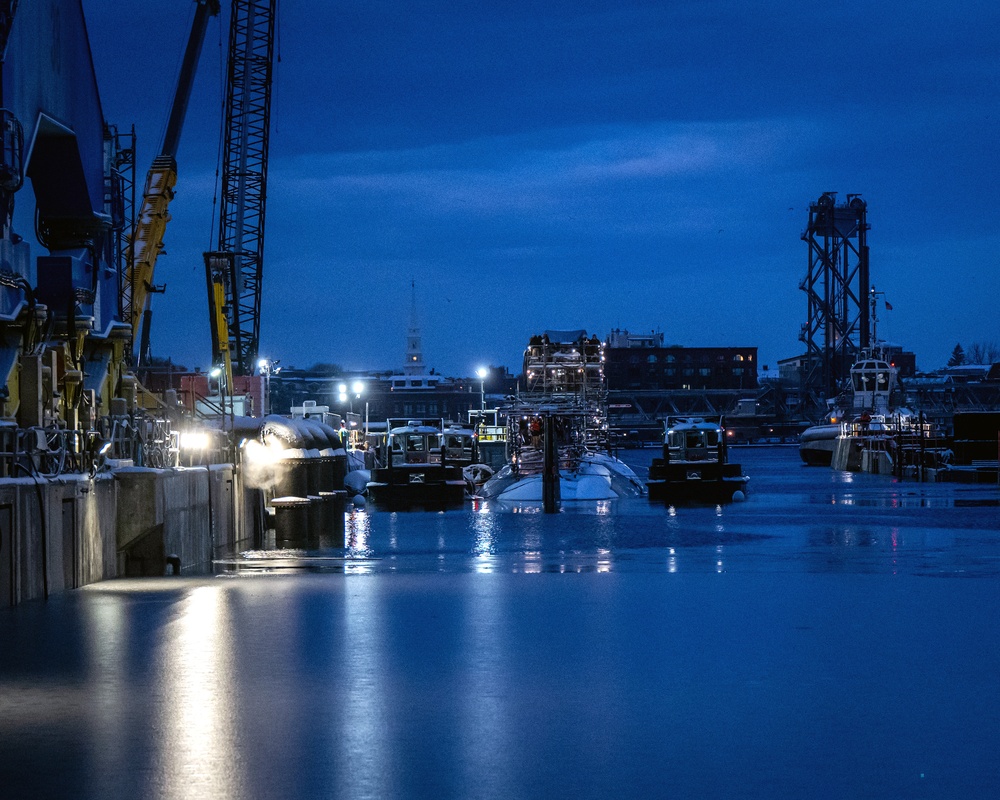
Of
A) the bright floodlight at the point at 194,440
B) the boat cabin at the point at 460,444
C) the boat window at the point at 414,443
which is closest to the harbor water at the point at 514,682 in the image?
the bright floodlight at the point at 194,440

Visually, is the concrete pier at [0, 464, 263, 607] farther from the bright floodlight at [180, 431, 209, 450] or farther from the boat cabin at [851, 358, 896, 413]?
the boat cabin at [851, 358, 896, 413]

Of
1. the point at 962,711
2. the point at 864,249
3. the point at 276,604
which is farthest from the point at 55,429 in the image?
the point at 864,249

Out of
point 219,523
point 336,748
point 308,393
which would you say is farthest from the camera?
point 308,393

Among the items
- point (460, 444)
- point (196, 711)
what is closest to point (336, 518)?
point (460, 444)

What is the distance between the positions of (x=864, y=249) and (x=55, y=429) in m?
136

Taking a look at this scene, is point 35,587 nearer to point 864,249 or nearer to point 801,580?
point 801,580

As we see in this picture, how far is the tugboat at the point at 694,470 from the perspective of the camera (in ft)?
199

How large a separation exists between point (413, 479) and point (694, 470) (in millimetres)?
11654

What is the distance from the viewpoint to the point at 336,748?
12180 mm

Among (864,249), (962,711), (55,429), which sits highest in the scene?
(864,249)

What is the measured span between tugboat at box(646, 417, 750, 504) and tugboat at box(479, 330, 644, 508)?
2.49 meters

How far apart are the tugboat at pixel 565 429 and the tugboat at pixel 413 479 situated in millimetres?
2271

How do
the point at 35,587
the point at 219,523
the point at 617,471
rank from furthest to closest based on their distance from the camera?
1. the point at 617,471
2. the point at 219,523
3. the point at 35,587

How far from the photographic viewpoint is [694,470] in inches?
2436
